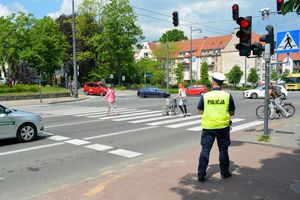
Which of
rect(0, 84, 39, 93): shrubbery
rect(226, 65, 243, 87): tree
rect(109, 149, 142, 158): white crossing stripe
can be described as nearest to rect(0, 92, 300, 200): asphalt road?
rect(109, 149, 142, 158): white crossing stripe

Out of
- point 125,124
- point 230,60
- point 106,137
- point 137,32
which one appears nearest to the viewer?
point 106,137

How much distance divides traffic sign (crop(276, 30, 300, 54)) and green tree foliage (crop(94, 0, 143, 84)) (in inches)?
1873

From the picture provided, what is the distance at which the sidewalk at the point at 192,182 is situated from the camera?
16.8ft

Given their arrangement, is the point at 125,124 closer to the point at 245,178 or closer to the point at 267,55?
the point at 267,55

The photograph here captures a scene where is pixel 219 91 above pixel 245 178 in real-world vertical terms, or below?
above

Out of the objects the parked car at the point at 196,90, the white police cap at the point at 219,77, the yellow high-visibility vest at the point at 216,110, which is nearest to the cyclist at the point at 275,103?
the white police cap at the point at 219,77

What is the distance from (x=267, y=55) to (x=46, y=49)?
5085cm

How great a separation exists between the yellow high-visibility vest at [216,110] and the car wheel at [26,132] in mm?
6417

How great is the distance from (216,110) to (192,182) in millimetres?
1245

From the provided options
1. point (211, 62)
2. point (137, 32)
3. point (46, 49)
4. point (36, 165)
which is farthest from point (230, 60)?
point (36, 165)

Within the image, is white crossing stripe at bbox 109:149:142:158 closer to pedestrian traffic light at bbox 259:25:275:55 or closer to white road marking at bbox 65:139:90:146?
white road marking at bbox 65:139:90:146

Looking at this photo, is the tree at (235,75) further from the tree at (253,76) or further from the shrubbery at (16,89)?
the shrubbery at (16,89)

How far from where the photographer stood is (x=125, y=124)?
46.5 ft

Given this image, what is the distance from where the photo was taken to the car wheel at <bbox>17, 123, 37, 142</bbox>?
10.2m
